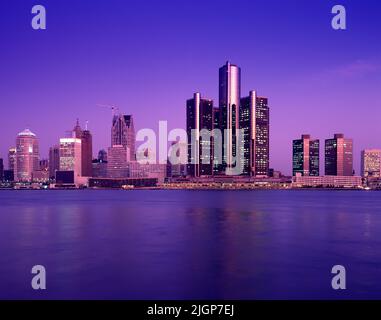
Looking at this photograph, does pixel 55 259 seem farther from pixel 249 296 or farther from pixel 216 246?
pixel 249 296

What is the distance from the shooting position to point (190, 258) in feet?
116

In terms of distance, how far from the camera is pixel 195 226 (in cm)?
6088

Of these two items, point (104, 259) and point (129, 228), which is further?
point (129, 228)

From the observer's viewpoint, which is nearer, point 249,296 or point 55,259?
point 249,296

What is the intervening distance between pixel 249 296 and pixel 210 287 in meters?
2.88
